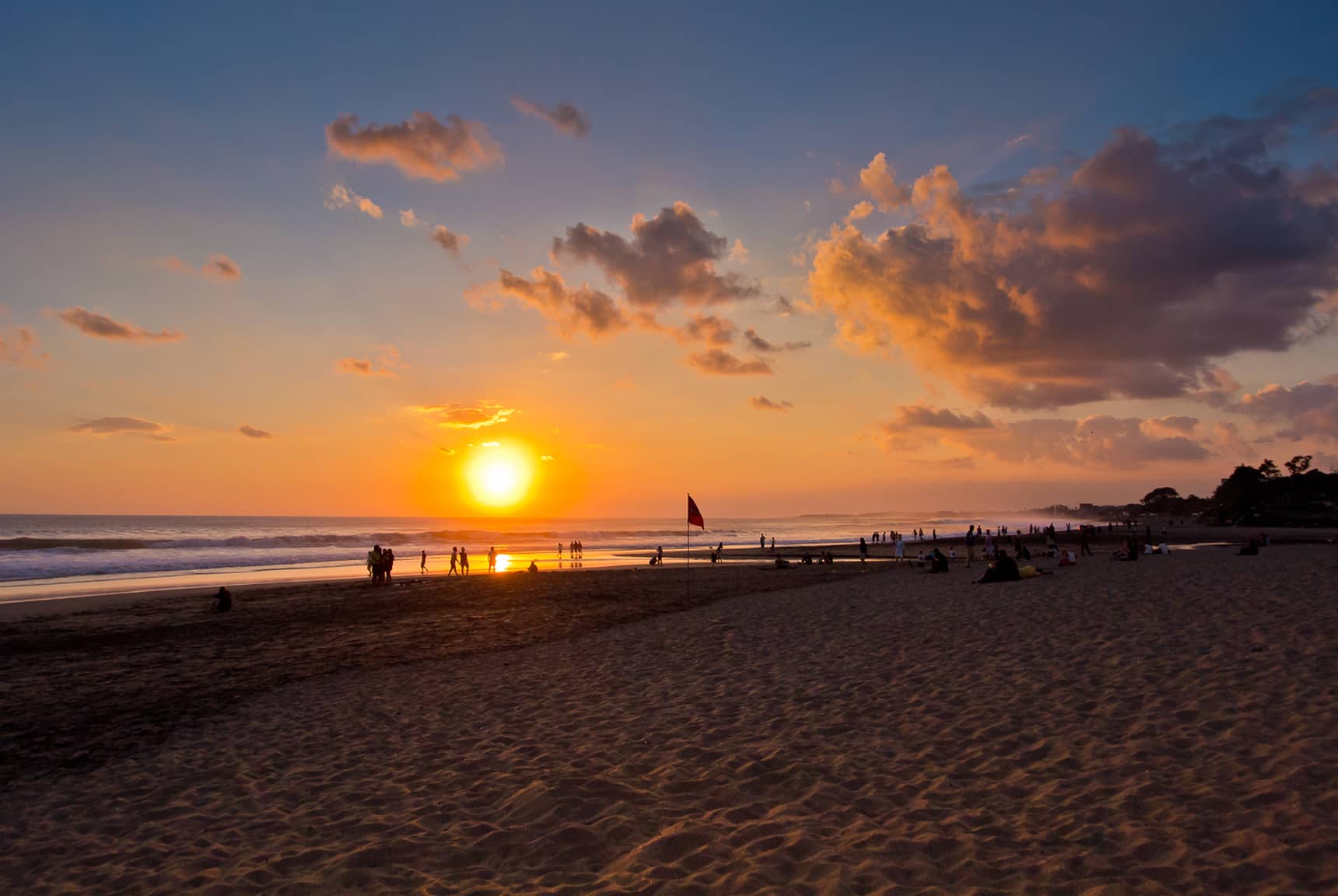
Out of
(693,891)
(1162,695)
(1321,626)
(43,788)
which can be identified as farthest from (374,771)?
(1321,626)

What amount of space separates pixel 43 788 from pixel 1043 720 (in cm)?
Answer: 1233

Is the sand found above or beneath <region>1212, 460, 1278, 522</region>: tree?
beneath

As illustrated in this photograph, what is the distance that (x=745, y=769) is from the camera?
811cm

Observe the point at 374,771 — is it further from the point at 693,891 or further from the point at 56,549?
the point at 56,549

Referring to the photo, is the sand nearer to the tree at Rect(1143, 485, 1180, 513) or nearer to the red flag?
the red flag

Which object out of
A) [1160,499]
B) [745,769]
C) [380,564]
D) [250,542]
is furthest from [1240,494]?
[250,542]

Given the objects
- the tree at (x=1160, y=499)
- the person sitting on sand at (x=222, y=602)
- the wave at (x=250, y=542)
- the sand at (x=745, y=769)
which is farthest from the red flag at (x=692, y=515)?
the tree at (x=1160, y=499)

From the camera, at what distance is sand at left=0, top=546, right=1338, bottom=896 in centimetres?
589

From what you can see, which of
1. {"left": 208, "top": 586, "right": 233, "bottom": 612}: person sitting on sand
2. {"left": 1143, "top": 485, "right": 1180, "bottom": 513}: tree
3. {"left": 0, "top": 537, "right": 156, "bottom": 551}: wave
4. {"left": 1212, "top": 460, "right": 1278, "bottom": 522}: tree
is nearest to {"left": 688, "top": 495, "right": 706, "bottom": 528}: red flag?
{"left": 208, "top": 586, "right": 233, "bottom": 612}: person sitting on sand

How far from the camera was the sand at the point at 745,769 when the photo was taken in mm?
5895

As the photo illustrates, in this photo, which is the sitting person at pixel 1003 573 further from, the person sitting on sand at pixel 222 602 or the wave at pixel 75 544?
the wave at pixel 75 544

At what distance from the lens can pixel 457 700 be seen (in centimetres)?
1216

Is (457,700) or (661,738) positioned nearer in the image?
(661,738)

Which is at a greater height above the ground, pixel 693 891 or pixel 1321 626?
pixel 1321 626
